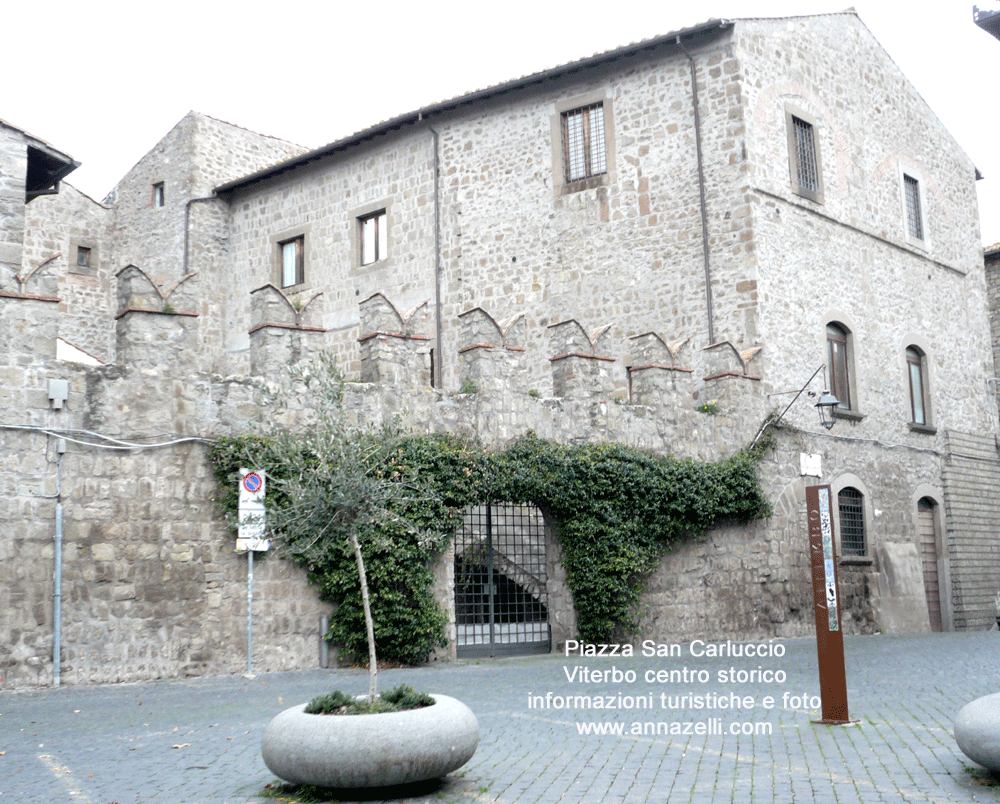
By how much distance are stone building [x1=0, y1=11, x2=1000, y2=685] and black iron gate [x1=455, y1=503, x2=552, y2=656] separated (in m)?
0.11

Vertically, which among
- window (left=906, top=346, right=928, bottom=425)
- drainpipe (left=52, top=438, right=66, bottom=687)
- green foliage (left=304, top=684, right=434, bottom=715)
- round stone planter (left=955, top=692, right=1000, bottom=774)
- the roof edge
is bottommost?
round stone planter (left=955, top=692, right=1000, bottom=774)

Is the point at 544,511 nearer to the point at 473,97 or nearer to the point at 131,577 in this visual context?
the point at 131,577

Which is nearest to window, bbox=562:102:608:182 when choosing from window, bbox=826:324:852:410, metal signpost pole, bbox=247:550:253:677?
window, bbox=826:324:852:410

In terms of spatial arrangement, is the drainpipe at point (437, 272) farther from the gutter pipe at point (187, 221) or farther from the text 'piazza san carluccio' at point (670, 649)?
the text 'piazza san carluccio' at point (670, 649)

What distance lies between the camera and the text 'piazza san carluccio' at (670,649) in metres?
13.9

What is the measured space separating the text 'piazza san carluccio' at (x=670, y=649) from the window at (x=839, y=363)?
5400mm

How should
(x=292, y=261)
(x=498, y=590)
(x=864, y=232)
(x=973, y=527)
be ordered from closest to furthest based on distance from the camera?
(x=498, y=590) < (x=864, y=232) < (x=973, y=527) < (x=292, y=261)

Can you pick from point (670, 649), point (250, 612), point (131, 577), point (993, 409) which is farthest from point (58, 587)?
point (993, 409)

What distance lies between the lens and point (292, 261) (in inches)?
872

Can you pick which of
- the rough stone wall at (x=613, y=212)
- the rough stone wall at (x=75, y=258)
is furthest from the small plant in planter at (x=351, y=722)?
the rough stone wall at (x=75, y=258)

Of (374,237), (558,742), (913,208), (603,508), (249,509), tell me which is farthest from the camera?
(913,208)

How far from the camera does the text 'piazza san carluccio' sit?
13.9m

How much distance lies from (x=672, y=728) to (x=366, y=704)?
8.89 feet

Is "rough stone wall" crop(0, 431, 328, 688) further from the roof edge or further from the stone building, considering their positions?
the roof edge
